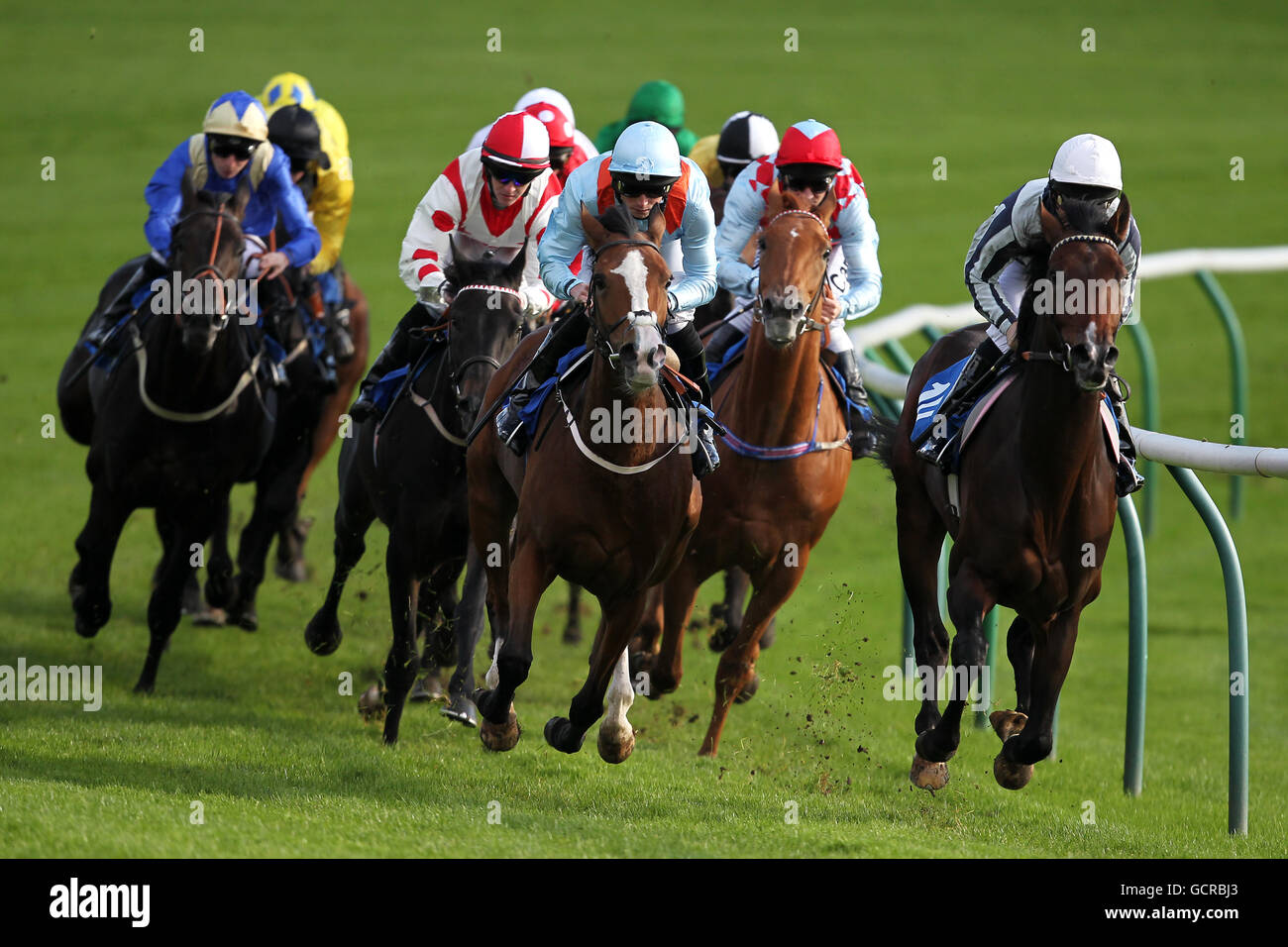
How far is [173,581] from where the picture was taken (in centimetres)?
815

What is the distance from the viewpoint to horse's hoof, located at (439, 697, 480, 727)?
284 inches

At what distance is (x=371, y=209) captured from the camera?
22859 millimetres

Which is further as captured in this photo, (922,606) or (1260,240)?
(1260,240)

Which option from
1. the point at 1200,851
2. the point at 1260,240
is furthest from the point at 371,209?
the point at 1200,851

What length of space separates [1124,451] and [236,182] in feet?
14.2

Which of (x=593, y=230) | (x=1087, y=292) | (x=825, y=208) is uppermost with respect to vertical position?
(x=825, y=208)

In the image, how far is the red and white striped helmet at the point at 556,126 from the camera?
325 inches

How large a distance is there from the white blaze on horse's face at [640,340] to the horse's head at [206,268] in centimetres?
254

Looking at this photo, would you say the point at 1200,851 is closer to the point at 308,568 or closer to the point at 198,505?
the point at 198,505

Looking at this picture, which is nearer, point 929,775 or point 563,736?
point 563,736

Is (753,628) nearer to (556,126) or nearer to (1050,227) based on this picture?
(1050,227)

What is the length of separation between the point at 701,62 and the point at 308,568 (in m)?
20.1

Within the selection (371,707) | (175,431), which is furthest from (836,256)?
(175,431)

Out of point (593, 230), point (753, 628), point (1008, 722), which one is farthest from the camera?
point (753, 628)
